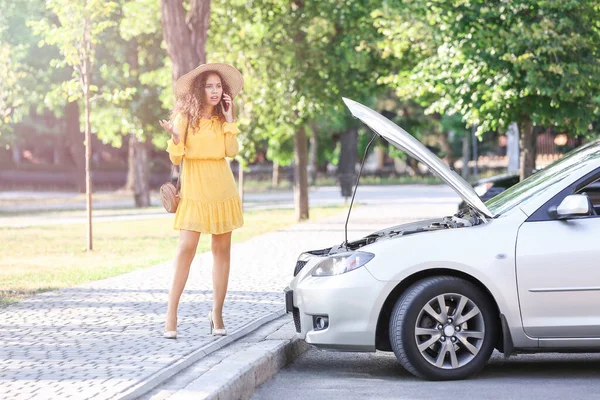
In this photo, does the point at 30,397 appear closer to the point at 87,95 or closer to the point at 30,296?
the point at 30,296

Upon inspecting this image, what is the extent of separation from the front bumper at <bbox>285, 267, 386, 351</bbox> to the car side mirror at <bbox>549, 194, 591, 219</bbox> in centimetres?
118

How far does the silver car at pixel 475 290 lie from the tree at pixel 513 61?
35.6 feet

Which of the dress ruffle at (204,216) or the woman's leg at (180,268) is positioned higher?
the dress ruffle at (204,216)

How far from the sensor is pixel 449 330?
25.8 ft

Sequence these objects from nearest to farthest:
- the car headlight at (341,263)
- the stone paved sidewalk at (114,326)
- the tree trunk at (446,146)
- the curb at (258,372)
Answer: the curb at (258,372)
the stone paved sidewalk at (114,326)
the car headlight at (341,263)
the tree trunk at (446,146)

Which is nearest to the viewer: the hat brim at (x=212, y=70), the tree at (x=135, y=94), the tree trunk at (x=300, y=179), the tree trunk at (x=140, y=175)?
the hat brim at (x=212, y=70)

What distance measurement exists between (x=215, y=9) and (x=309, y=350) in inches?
783

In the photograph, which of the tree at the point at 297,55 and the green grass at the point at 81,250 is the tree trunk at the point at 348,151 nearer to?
the green grass at the point at 81,250

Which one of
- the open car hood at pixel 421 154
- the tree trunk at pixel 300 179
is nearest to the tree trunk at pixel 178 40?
the tree trunk at pixel 300 179

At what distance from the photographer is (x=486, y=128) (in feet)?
68.8

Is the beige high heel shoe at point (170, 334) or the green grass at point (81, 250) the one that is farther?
the green grass at point (81, 250)

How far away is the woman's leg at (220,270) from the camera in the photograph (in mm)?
9156

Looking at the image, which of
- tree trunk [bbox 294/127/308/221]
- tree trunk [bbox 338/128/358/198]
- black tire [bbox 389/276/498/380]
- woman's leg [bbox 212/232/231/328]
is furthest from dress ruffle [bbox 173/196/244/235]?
tree trunk [bbox 338/128/358/198]

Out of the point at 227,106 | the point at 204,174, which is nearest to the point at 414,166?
the point at 227,106
